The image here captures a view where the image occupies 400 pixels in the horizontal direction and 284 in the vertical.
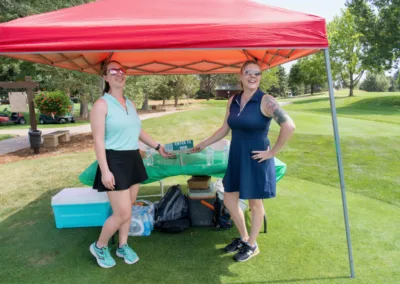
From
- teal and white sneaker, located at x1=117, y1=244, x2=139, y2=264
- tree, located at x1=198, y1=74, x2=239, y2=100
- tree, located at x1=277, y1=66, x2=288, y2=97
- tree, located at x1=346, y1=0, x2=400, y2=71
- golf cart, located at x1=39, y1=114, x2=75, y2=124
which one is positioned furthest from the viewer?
tree, located at x1=277, y1=66, x2=288, y2=97

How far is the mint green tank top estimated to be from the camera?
2.48m

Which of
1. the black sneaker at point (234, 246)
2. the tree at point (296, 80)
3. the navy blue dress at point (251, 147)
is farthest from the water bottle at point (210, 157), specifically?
the tree at point (296, 80)

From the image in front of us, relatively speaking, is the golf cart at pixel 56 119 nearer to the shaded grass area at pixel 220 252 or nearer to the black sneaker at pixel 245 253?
the shaded grass area at pixel 220 252

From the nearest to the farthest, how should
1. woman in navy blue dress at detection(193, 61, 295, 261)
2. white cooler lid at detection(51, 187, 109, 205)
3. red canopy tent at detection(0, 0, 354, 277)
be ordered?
red canopy tent at detection(0, 0, 354, 277), woman in navy blue dress at detection(193, 61, 295, 261), white cooler lid at detection(51, 187, 109, 205)

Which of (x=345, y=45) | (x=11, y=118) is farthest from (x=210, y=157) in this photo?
(x=345, y=45)

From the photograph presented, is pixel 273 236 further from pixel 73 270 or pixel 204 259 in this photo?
pixel 73 270

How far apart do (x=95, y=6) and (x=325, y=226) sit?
3.49m

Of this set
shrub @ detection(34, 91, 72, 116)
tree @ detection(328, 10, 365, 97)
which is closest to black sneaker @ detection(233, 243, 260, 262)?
shrub @ detection(34, 91, 72, 116)

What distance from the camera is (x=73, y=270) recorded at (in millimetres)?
2861

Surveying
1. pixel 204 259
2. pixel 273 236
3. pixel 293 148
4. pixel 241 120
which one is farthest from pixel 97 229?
pixel 293 148

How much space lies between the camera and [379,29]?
2455cm

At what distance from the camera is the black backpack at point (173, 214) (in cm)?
355

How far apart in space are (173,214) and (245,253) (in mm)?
1006

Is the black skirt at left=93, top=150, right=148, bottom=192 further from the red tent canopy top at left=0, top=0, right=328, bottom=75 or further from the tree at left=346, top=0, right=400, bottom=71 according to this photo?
the tree at left=346, top=0, right=400, bottom=71
